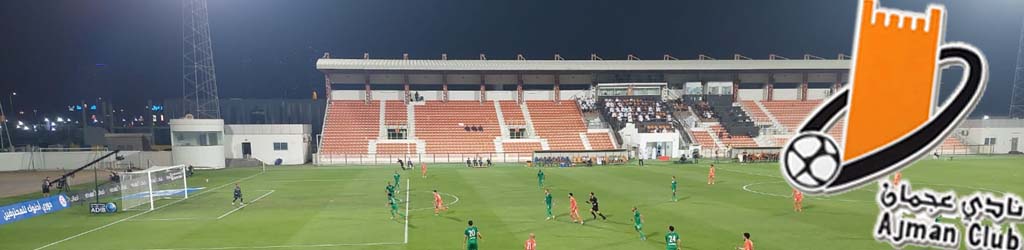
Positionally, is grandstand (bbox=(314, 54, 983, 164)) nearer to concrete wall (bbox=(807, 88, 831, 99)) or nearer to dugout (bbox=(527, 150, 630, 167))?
concrete wall (bbox=(807, 88, 831, 99))

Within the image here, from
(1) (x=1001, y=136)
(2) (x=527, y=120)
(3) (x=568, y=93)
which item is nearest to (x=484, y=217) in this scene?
(2) (x=527, y=120)

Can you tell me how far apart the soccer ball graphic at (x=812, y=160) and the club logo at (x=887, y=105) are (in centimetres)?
1

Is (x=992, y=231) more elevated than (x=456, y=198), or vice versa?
(x=992, y=231)

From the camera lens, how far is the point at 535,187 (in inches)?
1313

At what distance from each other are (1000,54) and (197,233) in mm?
103983

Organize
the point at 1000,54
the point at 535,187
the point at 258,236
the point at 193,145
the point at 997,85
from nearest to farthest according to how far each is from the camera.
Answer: the point at 258,236
the point at 535,187
the point at 193,145
the point at 1000,54
the point at 997,85

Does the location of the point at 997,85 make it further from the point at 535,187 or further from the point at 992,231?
the point at 992,231

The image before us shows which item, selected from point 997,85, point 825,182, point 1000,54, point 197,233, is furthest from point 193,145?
point 997,85

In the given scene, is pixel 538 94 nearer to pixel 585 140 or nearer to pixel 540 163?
pixel 585 140

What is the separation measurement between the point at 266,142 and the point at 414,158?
55.6ft

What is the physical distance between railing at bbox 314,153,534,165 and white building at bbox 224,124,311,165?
11.6 feet

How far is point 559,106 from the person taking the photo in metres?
70.2

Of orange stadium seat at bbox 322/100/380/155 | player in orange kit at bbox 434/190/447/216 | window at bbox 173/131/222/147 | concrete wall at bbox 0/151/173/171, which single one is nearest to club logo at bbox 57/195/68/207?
player in orange kit at bbox 434/190/447/216

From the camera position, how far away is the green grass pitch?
1862cm
